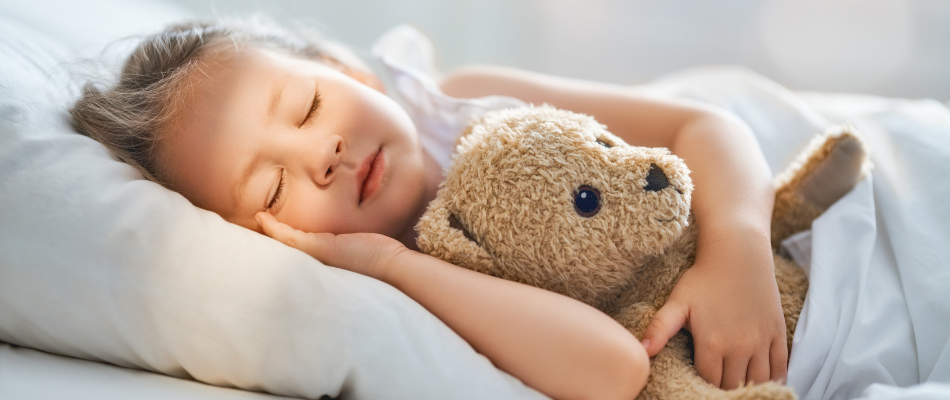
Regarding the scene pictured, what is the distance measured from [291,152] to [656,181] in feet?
1.51

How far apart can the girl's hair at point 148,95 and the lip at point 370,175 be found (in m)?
0.28

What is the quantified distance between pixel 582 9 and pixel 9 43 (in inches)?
57.7

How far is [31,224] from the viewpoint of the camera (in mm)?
587

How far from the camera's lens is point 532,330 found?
58 centimetres

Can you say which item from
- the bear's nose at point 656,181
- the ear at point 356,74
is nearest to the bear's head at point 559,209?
the bear's nose at point 656,181

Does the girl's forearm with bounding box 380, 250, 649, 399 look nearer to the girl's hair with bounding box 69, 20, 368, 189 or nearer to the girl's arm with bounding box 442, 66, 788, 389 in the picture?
the girl's arm with bounding box 442, 66, 788, 389

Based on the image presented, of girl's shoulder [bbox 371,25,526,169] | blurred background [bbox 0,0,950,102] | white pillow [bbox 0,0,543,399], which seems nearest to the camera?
white pillow [bbox 0,0,543,399]

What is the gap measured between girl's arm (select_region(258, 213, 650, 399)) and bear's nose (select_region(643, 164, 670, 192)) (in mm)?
150

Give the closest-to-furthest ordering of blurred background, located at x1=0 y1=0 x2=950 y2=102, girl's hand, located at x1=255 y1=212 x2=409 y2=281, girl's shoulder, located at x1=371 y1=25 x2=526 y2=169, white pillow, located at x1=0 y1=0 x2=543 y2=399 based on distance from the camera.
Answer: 1. white pillow, located at x1=0 y1=0 x2=543 y2=399
2. girl's hand, located at x1=255 y1=212 x2=409 y2=281
3. girl's shoulder, located at x1=371 y1=25 x2=526 y2=169
4. blurred background, located at x1=0 y1=0 x2=950 y2=102

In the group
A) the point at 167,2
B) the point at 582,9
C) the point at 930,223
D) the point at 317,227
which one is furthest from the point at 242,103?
the point at 582,9

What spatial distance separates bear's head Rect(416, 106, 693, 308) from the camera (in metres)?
0.59

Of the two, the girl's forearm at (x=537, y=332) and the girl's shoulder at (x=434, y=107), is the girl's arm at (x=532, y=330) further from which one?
the girl's shoulder at (x=434, y=107)

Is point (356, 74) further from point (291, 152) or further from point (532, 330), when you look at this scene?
point (532, 330)

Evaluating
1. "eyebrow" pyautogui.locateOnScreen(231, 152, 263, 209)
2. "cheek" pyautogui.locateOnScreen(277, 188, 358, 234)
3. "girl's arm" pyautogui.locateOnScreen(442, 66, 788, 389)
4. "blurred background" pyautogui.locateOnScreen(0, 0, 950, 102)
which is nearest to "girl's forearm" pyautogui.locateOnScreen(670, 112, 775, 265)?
"girl's arm" pyautogui.locateOnScreen(442, 66, 788, 389)
